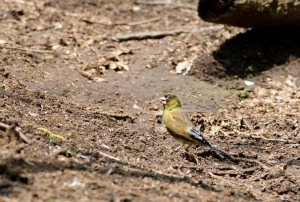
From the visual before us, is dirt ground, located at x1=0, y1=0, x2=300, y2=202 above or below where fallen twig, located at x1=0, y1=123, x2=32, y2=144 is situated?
below

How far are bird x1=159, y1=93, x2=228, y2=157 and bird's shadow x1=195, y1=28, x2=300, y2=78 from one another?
2.55 metres

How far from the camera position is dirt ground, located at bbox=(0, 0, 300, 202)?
4.60 m

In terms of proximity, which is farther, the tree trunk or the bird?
the tree trunk

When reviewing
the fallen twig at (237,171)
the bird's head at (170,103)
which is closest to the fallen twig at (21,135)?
the fallen twig at (237,171)

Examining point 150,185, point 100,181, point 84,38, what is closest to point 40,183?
point 100,181

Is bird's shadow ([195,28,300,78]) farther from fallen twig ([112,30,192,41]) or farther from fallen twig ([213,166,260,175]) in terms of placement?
fallen twig ([213,166,260,175])

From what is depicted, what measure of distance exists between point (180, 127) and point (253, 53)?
154 inches

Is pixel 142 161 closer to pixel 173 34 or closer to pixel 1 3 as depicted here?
pixel 173 34

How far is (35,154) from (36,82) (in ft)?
10.5

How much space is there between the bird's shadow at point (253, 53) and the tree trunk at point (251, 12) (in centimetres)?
40

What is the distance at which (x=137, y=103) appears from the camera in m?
8.09

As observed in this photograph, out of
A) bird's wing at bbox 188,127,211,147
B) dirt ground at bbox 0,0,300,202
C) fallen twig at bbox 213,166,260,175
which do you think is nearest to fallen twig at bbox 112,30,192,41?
dirt ground at bbox 0,0,300,202

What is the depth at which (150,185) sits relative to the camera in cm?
466

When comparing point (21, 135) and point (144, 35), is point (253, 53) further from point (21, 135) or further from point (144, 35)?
point (21, 135)
